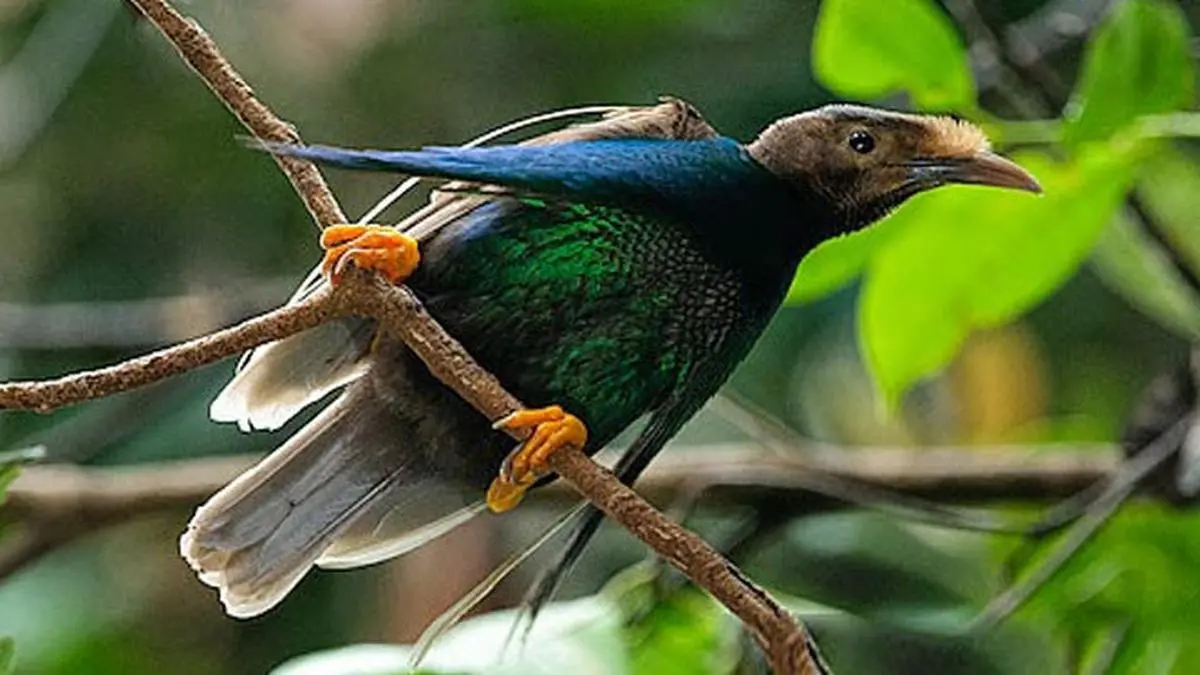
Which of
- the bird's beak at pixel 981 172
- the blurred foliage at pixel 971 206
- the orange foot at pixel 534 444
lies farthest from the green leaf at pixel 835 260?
the orange foot at pixel 534 444

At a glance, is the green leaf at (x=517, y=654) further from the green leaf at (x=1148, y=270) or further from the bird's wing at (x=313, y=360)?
the green leaf at (x=1148, y=270)

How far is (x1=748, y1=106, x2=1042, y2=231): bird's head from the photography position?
125 centimetres

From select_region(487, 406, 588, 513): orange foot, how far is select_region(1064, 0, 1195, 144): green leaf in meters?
0.42

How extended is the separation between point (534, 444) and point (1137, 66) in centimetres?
53

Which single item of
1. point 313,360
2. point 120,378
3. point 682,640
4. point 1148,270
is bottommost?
point 1148,270

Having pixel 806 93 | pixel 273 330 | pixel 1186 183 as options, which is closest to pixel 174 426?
pixel 806 93

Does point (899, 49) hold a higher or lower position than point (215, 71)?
lower

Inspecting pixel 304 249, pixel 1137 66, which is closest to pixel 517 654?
pixel 1137 66

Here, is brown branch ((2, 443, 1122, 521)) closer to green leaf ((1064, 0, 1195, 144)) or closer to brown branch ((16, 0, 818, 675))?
green leaf ((1064, 0, 1195, 144))

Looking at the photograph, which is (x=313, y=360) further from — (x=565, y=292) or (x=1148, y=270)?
(x=1148, y=270)

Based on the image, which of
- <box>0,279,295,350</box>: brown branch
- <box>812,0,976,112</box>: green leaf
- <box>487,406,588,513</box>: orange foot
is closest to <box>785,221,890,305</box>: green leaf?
<box>812,0,976,112</box>: green leaf

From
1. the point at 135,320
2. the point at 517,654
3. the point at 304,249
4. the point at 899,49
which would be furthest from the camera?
the point at 304,249

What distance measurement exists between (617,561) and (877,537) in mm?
498

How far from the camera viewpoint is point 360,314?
3.48 feet
